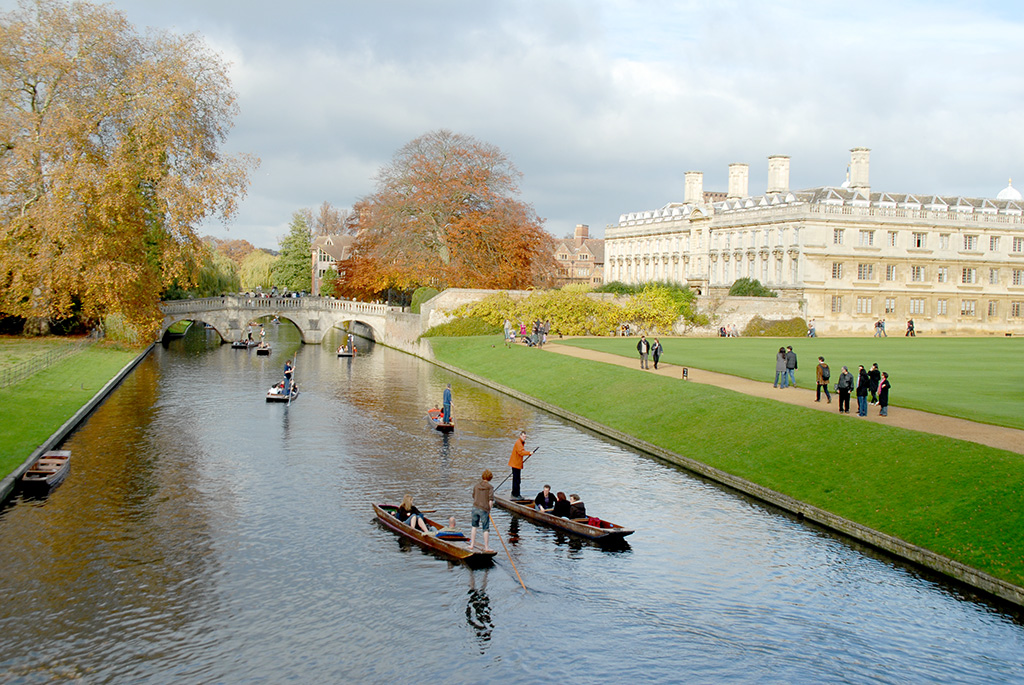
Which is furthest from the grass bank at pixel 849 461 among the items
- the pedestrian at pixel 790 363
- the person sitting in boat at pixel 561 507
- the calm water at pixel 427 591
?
the person sitting in boat at pixel 561 507

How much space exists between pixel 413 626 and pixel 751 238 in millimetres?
77834

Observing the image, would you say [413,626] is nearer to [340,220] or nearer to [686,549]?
[686,549]

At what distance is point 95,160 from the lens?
173ft

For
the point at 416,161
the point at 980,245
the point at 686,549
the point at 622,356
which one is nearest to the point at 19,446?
the point at 686,549

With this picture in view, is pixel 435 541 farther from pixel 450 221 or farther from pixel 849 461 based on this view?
pixel 450 221

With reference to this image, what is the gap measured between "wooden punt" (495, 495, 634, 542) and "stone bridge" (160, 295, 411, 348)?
163 feet

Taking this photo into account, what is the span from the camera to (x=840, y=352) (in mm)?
55250

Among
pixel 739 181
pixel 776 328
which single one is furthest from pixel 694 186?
pixel 776 328

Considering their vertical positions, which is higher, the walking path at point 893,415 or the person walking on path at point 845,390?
the person walking on path at point 845,390

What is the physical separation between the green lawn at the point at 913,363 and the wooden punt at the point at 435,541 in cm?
1733

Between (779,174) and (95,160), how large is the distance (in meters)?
67.5

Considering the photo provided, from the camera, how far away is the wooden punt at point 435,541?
62.3ft

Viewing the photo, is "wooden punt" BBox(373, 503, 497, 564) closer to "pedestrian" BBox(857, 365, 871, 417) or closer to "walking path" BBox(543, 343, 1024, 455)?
"walking path" BBox(543, 343, 1024, 455)

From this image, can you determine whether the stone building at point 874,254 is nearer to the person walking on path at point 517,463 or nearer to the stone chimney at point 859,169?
the stone chimney at point 859,169
